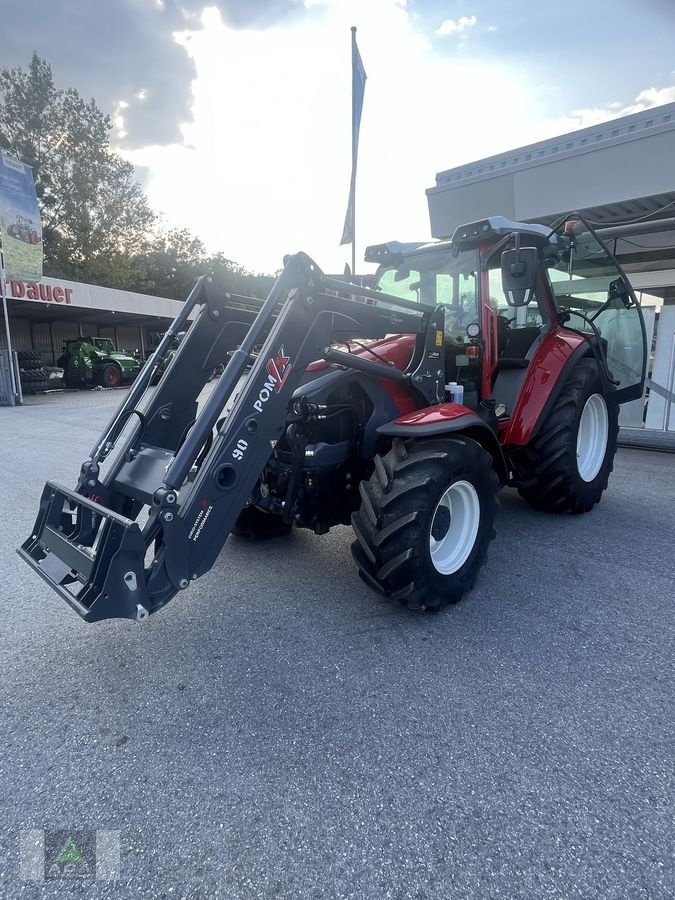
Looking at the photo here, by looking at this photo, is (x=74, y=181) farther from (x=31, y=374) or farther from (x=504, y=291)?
(x=504, y=291)

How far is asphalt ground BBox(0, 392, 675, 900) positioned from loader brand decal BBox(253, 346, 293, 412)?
1.29 meters

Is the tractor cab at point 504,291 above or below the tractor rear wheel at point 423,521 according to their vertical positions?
above

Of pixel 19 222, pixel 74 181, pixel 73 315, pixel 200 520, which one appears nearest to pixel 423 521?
pixel 200 520

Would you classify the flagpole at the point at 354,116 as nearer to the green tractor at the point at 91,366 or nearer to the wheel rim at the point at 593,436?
the wheel rim at the point at 593,436

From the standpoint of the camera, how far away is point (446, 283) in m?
4.12

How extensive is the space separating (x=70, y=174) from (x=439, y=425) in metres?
41.4

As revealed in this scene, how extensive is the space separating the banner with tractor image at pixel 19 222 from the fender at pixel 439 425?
54.3 feet

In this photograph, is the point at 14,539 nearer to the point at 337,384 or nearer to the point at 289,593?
the point at 289,593

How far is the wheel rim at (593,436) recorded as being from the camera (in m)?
5.05

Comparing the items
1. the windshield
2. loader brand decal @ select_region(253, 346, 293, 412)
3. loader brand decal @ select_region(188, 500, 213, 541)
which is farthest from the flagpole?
loader brand decal @ select_region(188, 500, 213, 541)

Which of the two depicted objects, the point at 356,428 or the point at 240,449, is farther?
the point at 356,428

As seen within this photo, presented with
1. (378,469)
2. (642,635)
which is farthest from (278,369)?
(642,635)

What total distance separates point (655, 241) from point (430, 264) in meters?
7.15

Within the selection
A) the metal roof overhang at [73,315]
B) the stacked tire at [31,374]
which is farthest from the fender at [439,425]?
the metal roof overhang at [73,315]
